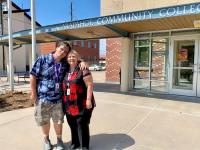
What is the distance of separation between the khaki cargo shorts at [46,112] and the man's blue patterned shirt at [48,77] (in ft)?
0.28

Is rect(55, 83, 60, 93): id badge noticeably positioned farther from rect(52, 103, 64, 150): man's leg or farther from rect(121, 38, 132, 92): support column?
rect(121, 38, 132, 92): support column

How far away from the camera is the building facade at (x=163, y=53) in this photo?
774 centimetres

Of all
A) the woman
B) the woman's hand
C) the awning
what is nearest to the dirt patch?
the awning

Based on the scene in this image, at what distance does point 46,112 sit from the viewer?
11.2 ft

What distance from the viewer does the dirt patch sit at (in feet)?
21.8

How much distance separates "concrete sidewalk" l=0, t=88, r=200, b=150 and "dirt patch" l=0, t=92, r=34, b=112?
555 mm

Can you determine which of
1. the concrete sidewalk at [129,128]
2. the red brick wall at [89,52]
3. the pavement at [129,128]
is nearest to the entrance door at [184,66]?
the pavement at [129,128]

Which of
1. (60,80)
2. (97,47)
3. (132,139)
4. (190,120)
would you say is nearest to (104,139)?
(132,139)

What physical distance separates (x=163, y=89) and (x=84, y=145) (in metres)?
6.10

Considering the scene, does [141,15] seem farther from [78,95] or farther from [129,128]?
[78,95]

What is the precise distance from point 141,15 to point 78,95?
4.31 m

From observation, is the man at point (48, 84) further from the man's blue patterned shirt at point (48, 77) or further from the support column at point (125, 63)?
the support column at point (125, 63)

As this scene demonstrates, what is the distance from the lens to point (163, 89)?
877 centimetres

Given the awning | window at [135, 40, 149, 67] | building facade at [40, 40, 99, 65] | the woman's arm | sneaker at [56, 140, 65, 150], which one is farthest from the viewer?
building facade at [40, 40, 99, 65]
